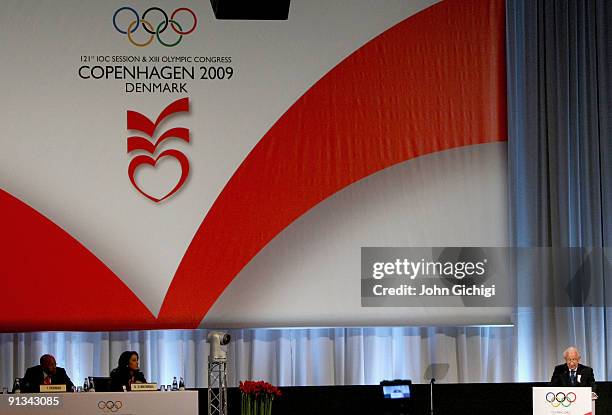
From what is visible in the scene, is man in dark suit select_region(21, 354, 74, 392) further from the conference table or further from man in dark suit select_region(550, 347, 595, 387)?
man in dark suit select_region(550, 347, 595, 387)

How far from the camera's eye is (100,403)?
403cm

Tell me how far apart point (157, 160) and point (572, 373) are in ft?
11.4

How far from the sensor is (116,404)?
13.3 feet

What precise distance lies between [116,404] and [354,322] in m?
3.84

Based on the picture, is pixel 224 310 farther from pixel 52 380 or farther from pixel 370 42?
pixel 370 42

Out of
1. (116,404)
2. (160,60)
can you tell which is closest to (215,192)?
(160,60)

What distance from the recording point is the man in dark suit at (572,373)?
726 centimetres

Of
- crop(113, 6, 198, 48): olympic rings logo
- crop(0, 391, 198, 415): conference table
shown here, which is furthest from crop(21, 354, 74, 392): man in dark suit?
crop(0, 391, 198, 415): conference table

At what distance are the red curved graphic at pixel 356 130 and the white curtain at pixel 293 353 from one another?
43 centimetres

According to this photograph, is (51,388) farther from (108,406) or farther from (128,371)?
(128,371)

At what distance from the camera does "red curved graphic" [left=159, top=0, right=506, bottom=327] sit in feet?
25.2

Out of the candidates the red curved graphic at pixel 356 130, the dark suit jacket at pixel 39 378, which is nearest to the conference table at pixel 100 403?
the dark suit jacket at pixel 39 378

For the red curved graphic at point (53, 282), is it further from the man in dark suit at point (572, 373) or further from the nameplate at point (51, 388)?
the man in dark suit at point (572, 373)

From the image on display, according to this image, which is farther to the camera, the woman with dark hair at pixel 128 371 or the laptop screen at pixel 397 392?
the laptop screen at pixel 397 392
